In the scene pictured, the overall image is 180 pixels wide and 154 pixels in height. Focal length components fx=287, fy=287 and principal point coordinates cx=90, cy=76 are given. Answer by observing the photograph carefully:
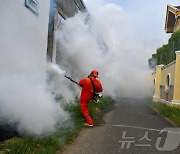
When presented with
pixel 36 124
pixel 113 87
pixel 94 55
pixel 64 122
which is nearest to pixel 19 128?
pixel 36 124

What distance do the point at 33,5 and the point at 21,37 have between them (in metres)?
1.16

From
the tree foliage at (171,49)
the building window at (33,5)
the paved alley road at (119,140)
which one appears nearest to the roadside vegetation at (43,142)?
the paved alley road at (119,140)

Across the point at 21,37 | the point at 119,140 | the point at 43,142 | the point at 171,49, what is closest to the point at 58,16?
the point at 21,37

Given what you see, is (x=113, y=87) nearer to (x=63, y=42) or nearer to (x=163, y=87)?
(x=163, y=87)

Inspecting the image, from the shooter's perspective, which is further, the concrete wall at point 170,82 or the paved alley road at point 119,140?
the concrete wall at point 170,82

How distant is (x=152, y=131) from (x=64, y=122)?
2.42 m

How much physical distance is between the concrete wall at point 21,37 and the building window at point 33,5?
0.09 m

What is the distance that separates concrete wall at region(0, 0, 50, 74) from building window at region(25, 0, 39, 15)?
0.09 metres

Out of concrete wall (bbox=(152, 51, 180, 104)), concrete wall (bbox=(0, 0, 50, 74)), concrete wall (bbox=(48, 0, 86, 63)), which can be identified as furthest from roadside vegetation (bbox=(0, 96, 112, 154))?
concrete wall (bbox=(152, 51, 180, 104))

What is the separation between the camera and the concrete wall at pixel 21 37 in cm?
622

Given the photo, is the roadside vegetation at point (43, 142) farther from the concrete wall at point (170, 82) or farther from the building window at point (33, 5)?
the concrete wall at point (170, 82)

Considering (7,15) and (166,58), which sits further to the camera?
(166,58)

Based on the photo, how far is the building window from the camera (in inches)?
283

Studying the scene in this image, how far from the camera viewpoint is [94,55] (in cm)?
1573
